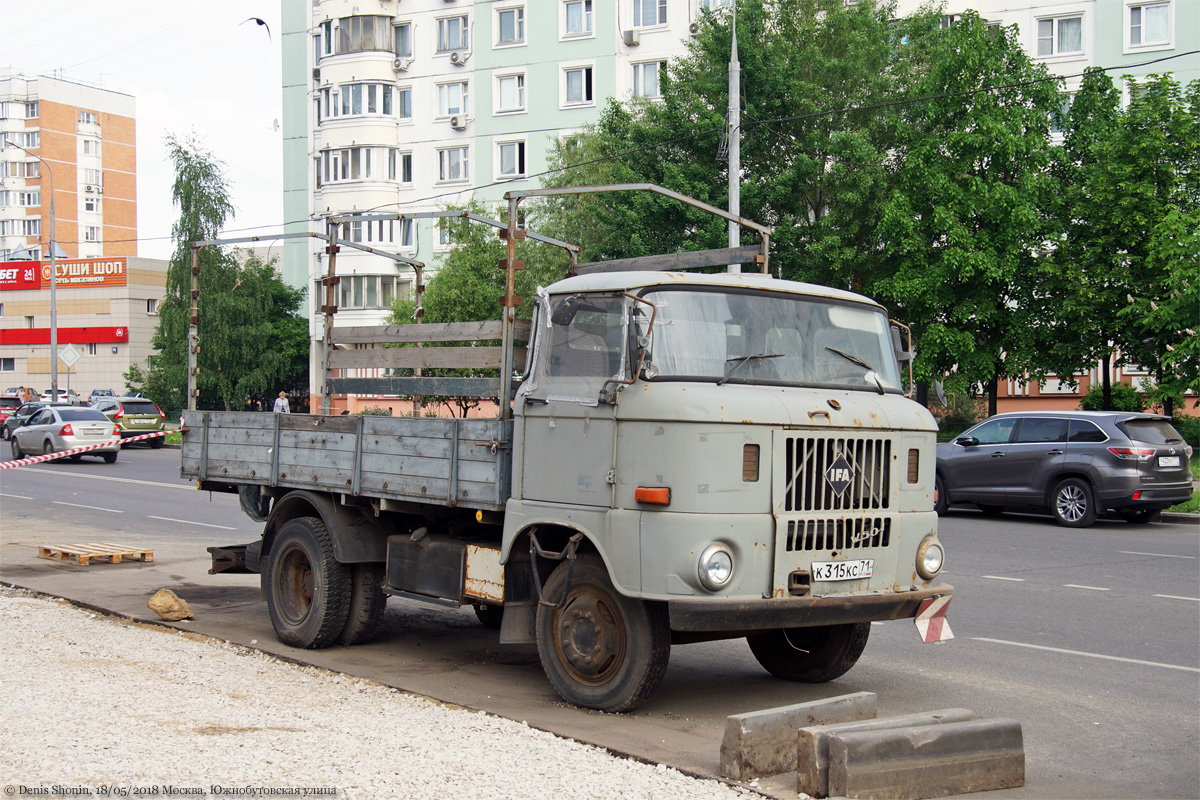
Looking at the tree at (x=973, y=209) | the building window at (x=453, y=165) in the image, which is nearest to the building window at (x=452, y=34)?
the building window at (x=453, y=165)

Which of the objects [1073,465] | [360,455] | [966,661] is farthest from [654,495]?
[1073,465]

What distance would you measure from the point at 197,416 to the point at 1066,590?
7891 mm

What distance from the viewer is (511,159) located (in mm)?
51062

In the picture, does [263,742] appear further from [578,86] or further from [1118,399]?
[578,86]

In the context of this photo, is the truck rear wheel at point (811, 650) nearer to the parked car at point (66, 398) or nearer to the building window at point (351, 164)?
the parked car at point (66, 398)

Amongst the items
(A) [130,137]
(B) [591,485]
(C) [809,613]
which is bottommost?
(C) [809,613]

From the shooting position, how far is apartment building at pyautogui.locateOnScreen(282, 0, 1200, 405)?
48.6m

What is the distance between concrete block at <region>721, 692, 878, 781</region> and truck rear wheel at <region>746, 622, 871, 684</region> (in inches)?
62.8

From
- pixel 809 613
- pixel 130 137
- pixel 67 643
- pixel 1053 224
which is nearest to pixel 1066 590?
pixel 809 613

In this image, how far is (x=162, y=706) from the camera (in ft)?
20.4

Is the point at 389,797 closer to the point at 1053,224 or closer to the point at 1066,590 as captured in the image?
the point at 1066,590

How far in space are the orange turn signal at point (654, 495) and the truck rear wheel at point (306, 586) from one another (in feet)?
9.70

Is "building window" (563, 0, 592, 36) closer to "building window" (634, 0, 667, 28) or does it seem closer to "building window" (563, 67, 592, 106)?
"building window" (563, 67, 592, 106)

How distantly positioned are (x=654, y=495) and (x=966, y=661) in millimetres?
3348
